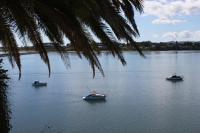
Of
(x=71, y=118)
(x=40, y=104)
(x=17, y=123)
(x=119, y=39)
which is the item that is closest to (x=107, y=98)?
(x=40, y=104)

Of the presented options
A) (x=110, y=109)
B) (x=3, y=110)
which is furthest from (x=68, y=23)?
(x=110, y=109)

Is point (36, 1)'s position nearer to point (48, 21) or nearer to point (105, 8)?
point (48, 21)

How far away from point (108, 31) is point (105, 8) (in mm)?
333

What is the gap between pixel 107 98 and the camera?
162 feet

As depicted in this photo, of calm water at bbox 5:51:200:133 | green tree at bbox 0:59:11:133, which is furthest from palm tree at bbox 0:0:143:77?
calm water at bbox 5:51:200:133

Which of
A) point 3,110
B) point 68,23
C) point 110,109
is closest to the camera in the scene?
point 68,23

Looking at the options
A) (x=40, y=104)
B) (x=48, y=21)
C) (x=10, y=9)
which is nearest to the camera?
(x=10, y=9)

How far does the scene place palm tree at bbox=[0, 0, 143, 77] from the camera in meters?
5.91

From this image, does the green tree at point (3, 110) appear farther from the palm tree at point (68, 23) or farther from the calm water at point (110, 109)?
→ the calm water at point (110, 109)

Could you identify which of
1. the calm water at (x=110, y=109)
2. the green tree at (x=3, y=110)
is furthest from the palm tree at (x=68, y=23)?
the calm water at (x=110, y=109)

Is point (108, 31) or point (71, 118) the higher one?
point (108, 31)

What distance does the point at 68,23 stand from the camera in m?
6.11

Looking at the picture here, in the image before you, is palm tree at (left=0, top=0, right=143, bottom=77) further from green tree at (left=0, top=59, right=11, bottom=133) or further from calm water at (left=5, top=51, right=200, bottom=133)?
calm water at (left=5, top=51, right=200, bottom=133)

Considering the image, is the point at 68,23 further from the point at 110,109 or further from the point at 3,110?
the point at 110,109
